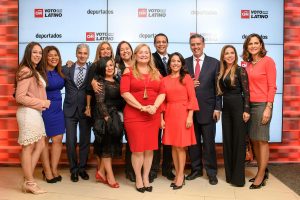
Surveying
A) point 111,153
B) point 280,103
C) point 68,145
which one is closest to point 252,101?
point 280,103

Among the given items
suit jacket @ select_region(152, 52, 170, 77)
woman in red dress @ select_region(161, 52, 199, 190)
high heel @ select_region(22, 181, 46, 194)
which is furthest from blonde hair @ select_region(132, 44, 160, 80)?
high heel @ select_region(22, 181, 46, 194)

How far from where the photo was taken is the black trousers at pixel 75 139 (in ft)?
13.7

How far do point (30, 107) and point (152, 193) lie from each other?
152 cm

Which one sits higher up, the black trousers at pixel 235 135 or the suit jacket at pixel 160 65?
the suit jacket at pixel 160 65

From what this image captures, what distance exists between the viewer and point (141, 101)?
12.1 ft

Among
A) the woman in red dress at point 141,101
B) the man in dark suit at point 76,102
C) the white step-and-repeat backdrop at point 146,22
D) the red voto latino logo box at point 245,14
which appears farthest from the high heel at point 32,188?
the red voto latino logo box at point 245,14

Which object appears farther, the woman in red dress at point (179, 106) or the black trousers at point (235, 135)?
the black trousers at point (235, 135)

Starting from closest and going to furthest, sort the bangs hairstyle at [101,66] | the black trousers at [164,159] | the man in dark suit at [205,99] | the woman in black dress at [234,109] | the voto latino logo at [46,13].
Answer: the bangs hairstyle at [101,66], the woman in black dress at [234,109], the man in dark suit at [205,99], the black trousers at [164,159], the voto latino logo at [46,13]

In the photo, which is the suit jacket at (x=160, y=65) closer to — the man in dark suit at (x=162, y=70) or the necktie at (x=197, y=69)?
the man in dark suit at (x=162, y=70)

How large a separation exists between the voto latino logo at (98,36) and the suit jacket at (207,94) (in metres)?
1.40

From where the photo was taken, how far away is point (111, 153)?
391 centimetres

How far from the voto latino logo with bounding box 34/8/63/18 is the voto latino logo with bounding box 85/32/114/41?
458 mm

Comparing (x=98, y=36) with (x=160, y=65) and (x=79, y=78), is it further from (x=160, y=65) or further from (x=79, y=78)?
(x=160, y=65)

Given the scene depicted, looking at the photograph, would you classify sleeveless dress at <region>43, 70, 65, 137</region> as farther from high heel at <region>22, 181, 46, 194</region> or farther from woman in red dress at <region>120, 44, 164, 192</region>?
woman in red dress at <region>120, 44, 164, 192</region>
